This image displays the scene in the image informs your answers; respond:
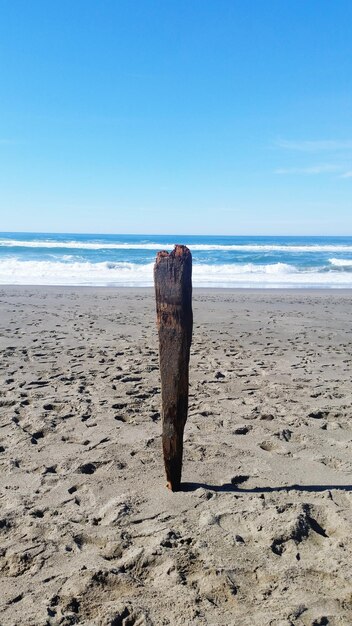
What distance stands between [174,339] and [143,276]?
859 inches

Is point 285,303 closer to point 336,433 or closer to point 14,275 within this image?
point 336,433

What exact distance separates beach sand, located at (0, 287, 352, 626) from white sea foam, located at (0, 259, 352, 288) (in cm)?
1419

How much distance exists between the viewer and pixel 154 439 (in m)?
4.47

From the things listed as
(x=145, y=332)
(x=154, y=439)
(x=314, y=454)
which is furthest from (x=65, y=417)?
(x=145, y=332)

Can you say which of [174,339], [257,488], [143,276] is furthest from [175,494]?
[143,276]

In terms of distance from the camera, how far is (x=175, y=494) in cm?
350

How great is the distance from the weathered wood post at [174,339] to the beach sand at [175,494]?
35 cm

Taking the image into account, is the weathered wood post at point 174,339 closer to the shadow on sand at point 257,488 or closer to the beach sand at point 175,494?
the shadow on sand at point 257,488

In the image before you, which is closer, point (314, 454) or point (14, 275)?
point (314, 454)

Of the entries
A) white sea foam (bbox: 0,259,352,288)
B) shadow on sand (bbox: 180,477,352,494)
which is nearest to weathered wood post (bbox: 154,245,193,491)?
shadow on sand (bbox: 180,477,352,494)

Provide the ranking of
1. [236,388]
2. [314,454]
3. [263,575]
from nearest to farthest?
[263,575]
[314,454]
[236,388]

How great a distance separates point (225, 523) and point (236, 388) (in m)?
2.99

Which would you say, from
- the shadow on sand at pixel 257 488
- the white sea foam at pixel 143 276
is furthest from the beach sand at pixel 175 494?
the white sea foam at pixel 143 276

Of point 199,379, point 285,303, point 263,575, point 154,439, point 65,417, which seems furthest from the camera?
point 285,303
